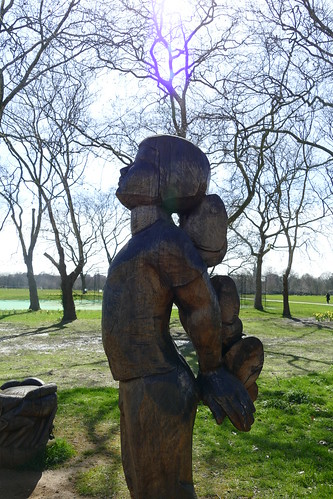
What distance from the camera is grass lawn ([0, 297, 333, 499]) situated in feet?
15.7

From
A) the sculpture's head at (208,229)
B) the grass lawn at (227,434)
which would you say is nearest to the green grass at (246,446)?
the grass lawn at (227,434)

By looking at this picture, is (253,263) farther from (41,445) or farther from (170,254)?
(170,254)

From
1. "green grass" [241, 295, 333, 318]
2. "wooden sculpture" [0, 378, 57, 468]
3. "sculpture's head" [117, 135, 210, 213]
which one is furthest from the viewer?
"green grass" [241, 295, 333, 318]

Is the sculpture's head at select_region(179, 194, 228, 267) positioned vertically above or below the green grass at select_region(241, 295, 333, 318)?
above

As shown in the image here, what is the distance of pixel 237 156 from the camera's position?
13.5m

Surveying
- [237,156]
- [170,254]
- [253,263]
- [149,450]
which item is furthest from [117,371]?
[253,263]

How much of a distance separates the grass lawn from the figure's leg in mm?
2808

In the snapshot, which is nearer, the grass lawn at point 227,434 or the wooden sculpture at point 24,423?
the grass lawn at point 227,434

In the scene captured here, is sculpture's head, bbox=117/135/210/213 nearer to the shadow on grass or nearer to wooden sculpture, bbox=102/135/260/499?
wooden sculpture, bbox=102/135/260/499

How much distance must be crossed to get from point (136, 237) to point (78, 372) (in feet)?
27.4

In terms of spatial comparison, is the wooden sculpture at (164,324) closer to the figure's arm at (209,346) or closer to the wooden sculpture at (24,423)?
the figure's arm at (209,346)

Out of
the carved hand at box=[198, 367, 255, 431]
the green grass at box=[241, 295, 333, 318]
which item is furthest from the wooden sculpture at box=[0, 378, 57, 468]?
the green grass at box=[241, 295, 333, 318]

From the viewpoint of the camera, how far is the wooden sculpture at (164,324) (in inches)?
81.0

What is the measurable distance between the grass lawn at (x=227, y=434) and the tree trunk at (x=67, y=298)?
7.89m
